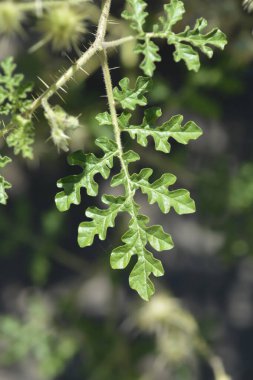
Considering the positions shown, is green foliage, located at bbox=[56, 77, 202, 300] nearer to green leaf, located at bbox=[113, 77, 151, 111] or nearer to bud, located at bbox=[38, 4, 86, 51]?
green leaf, located at bbox=[113, 77, 151, 111]

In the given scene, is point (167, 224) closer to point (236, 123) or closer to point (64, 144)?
point (236, 123)

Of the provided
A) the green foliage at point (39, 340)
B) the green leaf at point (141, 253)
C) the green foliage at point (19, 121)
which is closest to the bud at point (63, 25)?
the green foliage at point (19, 121)

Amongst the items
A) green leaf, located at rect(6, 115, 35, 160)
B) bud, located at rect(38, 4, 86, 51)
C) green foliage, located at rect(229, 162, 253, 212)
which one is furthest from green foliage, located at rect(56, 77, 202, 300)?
green foliage, located at rect(229, 162, 253, 212)

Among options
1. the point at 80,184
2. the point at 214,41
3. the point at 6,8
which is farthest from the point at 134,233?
the point at 6,8

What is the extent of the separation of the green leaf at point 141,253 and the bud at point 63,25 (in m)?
0.53

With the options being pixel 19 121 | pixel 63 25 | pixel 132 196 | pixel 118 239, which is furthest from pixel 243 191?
pixel 19 121

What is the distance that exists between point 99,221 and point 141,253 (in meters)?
0.10

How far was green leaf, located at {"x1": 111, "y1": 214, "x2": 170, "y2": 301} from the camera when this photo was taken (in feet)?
4.12

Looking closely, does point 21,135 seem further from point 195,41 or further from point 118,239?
point 118,239

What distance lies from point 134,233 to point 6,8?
2.17 feet

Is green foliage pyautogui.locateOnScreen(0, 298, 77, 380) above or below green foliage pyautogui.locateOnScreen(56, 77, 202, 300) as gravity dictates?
below

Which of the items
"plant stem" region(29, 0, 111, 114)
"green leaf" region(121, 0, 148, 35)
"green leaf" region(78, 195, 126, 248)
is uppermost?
"green leaf" region(121, 0, 148, 35)

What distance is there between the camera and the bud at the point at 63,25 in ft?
5.24

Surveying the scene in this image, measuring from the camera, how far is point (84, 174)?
1.28 m
